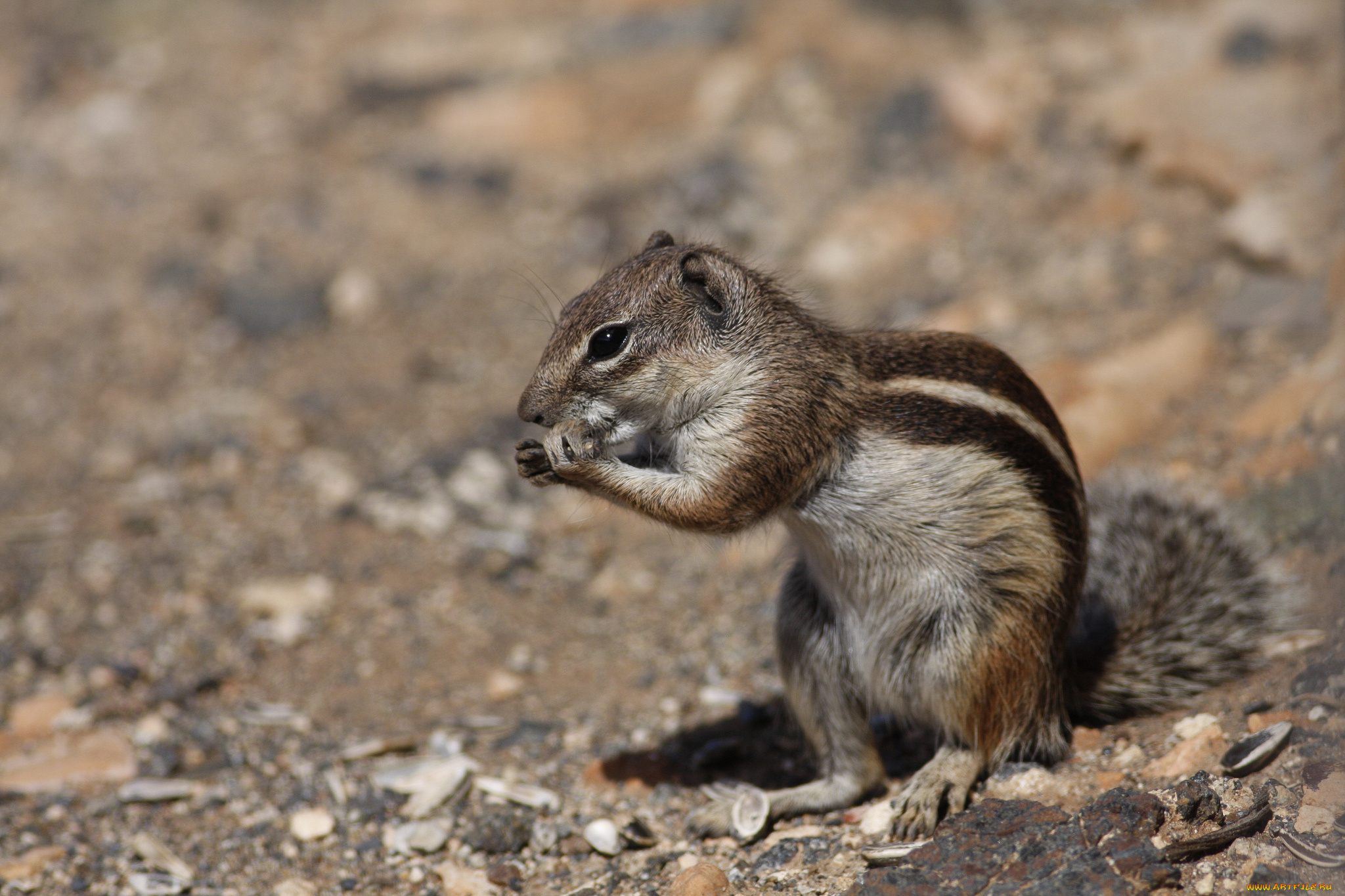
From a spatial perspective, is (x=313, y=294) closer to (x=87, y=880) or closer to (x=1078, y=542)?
(x=87, y=880)

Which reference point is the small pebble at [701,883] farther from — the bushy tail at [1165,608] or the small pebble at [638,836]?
the bushy tail at [1165,608]

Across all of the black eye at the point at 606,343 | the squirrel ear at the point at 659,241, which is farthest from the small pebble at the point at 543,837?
the squirrel ear at the point at 659,241

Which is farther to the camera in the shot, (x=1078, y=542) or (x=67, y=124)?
(x=67, y=124)

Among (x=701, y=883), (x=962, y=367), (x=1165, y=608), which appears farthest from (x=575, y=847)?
(x=1165, y=608)

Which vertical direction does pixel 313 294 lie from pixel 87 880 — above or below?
above

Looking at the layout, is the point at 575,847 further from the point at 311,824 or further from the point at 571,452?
the point at 571,452

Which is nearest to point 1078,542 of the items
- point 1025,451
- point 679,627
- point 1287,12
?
point 1025,451
